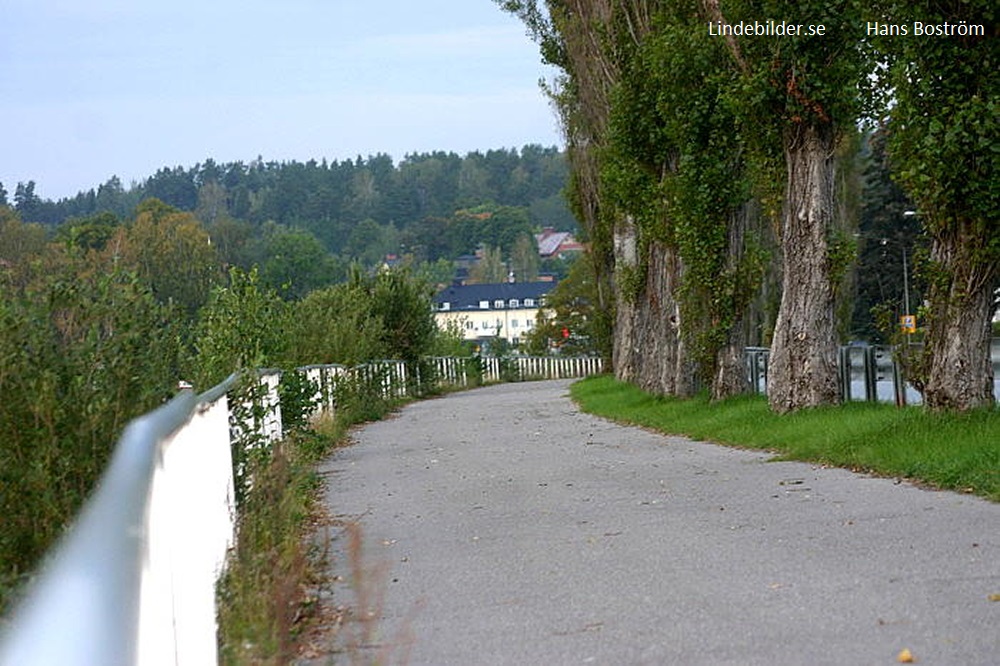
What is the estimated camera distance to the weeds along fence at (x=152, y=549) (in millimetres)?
1820

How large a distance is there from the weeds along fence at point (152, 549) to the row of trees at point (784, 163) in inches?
273

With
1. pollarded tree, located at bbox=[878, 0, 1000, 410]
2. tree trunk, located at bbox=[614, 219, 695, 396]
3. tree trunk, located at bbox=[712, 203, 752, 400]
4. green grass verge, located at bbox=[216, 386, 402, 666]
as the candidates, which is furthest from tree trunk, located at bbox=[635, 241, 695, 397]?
Answer: green grass verge, located at bbox=[216, 386, 402, 666]

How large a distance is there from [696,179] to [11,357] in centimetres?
2051

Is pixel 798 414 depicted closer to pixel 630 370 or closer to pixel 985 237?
pixel 985 237

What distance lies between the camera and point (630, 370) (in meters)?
46.6

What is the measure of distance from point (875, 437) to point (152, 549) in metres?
12.7

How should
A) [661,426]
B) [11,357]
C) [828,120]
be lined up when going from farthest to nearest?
[661,426], [828,120], [11,357]

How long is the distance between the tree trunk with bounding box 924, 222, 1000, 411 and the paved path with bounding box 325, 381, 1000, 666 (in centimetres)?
171

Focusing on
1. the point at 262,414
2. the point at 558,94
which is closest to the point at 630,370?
the point at 558,94

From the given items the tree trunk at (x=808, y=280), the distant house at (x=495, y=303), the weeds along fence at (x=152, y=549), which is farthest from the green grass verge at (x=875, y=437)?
the distant house at (x=495, y=303)

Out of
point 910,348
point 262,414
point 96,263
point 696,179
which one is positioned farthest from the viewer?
point 696,179

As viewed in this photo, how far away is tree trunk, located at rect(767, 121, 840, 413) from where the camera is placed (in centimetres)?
2122

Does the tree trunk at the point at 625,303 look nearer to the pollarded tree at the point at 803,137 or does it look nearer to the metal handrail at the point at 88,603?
the pollarded tree at the point at 803,137

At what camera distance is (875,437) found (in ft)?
52.6
